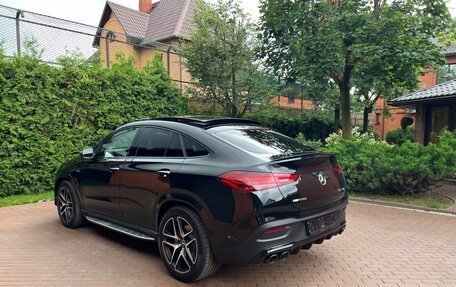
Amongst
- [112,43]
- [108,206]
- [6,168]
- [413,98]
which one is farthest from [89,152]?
[413,98]

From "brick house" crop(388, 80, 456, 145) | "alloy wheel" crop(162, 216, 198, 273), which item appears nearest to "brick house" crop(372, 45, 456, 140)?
"brick house" crop(388, 80, 456, 145)

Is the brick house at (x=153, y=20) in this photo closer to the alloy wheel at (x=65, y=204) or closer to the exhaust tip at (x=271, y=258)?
the alloy wheel at (x=65, y=204)

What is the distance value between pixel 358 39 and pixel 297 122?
7401 millimetres

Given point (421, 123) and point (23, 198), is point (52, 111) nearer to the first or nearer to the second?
point (23, 198)

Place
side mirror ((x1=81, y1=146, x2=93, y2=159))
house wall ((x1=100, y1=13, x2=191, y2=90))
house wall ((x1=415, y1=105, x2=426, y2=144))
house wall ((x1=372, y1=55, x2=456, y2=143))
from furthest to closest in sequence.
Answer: house wall ((x1=372, y1=55, x2=456, y2=143))
house wall ((x1=415, y1=105, x2=426, y2=144))
house wall ((x1=100, y1=13, x2=191, y2=90))
side mirror ((x1=81, y1=146, x2=93, y2=159))

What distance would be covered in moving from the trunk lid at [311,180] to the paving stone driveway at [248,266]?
90cm

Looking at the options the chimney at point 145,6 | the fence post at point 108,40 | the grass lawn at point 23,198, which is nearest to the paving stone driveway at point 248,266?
the grass lawn at point 23,198

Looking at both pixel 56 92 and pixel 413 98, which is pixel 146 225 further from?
pixel 413 98

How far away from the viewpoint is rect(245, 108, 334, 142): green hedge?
1443cm

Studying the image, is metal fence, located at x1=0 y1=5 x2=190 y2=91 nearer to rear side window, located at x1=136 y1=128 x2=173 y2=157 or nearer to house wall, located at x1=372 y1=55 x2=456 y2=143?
rear side window, located at x1=136 y1=128 x2=173 y2=157

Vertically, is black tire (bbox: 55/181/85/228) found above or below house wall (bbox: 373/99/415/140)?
below

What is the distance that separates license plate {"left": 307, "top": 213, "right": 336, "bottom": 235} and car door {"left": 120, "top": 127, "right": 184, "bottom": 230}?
58.8 inches

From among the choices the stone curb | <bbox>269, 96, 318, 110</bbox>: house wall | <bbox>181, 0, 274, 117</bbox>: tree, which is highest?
<bbox>181, 0, 274, 117</bbox>: tree

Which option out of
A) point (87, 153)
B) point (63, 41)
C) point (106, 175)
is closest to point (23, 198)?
point (87, 153)
